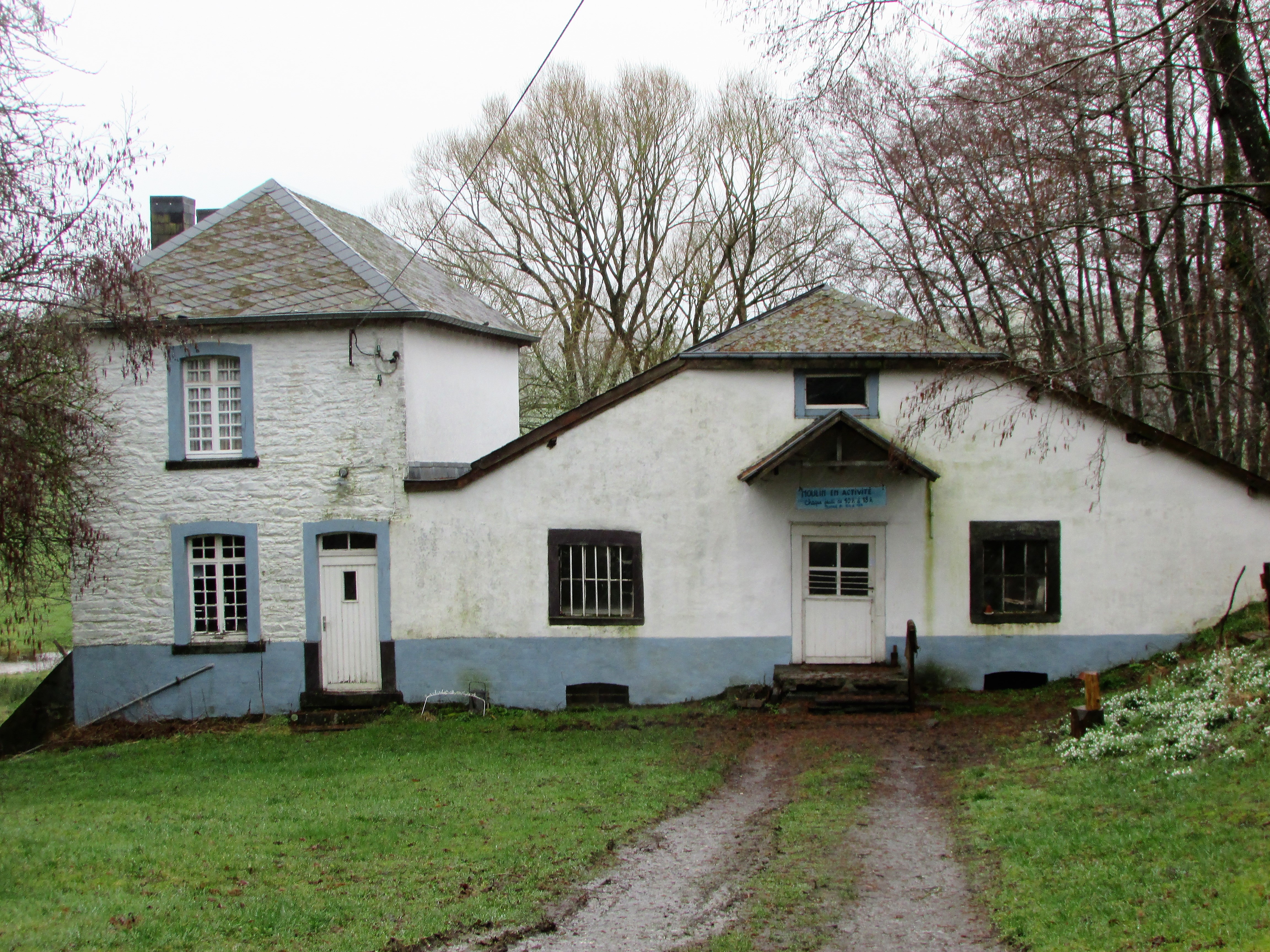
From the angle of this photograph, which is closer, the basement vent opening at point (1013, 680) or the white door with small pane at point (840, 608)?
the basement vent opening at point (1013, 680)

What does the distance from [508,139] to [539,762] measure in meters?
23.6

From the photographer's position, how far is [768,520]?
17.3 metres

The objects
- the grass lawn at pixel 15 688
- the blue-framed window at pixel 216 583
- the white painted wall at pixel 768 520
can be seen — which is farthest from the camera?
the grass lawn at pixel 15 688

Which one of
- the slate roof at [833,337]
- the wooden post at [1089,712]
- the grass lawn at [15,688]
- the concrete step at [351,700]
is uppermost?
the slate roof at [833,337]

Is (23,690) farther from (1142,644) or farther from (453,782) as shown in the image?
(1142,644)

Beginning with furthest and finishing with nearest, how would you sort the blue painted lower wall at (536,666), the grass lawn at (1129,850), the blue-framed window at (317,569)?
the blue-framed window at (317,569) → the blue painted lower wall at (536,666) → the grass lawn at (1129,850)

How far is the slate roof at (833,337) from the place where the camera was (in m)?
16.9

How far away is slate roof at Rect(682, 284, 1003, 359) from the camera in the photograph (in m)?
16.9

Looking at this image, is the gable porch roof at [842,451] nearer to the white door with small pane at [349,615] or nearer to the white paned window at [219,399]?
the white door with small pane at [349,615]

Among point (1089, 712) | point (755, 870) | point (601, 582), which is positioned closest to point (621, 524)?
point (601, 582)

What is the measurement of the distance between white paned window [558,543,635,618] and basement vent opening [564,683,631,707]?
106cm

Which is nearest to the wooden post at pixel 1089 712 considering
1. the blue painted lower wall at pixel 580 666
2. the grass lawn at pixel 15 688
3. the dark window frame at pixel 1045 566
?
the dark window frame at pixel 1045 566

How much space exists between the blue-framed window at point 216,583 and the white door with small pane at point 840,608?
8.33 meters

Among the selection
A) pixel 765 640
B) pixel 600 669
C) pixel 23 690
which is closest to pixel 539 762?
pixel 600 669
